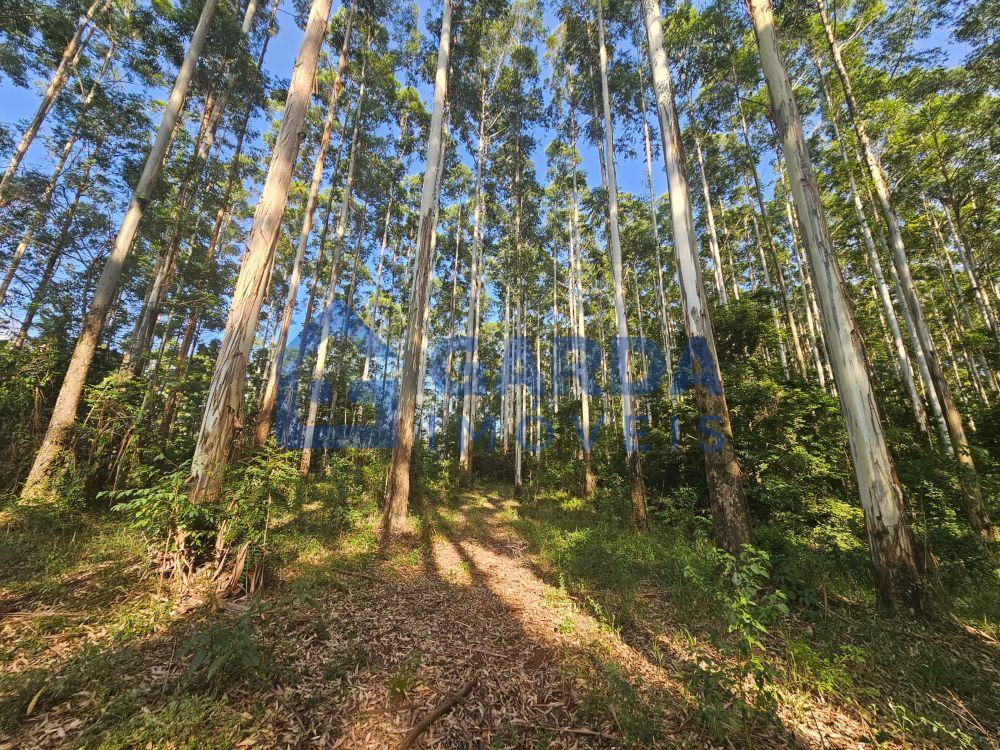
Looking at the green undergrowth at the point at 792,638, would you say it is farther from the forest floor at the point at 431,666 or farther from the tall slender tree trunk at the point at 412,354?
the tall slender tree trunk at the point at 412,354

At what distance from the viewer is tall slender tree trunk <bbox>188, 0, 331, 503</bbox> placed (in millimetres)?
4070

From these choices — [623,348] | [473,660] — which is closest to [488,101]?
[623,348]

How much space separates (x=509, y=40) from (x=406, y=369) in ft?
59.7

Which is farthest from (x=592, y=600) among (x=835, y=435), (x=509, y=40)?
(x=509, y=40)

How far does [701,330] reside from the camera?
567 centimetres

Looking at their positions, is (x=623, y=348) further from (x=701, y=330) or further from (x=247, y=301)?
(x=247, y=301)

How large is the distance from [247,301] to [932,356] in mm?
14486

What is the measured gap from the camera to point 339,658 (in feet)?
10.1

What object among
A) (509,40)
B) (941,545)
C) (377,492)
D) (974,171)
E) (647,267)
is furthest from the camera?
(647,267)

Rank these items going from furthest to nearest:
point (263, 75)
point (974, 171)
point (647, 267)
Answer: point (647, 267) < point (263, 75) < point (974, 171)

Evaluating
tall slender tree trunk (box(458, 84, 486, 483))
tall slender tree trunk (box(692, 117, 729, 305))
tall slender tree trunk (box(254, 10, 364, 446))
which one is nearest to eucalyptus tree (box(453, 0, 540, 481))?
tall slender tree trunk (box(458, 84, 486, 483))

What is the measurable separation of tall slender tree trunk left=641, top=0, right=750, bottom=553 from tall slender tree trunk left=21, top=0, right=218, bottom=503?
10544 mm

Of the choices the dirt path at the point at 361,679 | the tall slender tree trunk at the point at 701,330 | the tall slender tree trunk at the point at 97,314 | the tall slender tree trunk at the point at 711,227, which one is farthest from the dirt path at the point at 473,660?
the tall slender tree trunk at the point at 711,227

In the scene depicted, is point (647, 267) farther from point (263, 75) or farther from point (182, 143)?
point (182, 143)
